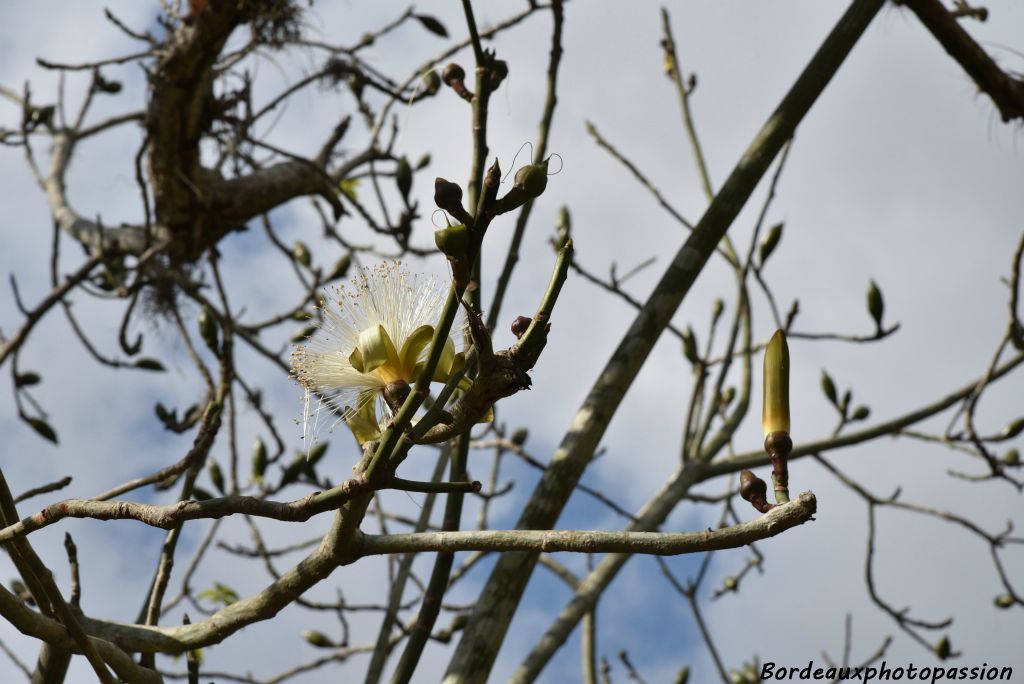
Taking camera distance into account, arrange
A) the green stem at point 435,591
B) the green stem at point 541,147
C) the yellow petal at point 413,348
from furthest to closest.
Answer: the green stem at point 541,147 < the green stem at point 435,591 < the yellow petal at point 413,348

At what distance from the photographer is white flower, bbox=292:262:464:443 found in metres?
0.97

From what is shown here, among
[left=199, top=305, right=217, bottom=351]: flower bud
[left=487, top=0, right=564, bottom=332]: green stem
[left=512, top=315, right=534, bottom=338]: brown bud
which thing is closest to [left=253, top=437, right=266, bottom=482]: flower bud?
[left=199, top=305, right=217, bottom=351]: flower bud

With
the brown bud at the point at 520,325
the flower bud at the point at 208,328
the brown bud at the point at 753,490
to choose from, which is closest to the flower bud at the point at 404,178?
the flower bud at the point at 208,328

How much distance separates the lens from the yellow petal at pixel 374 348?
96 cm

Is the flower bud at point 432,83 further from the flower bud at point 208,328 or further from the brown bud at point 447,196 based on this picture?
the brown bud at point 447,196

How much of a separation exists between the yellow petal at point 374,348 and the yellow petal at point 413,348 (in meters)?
0.02

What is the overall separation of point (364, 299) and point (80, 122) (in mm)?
2986

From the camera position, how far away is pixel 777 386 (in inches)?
31.9

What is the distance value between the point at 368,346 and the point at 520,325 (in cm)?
18

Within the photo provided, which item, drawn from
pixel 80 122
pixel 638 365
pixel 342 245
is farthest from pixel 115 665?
pixel 80 122

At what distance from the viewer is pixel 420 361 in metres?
0.98

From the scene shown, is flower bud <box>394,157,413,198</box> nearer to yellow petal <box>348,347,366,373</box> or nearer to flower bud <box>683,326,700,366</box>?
flower bud <box>683,326,700,366</box>

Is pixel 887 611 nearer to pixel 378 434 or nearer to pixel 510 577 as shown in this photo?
pixel 510 577

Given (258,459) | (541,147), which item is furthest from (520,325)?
(258,459)
